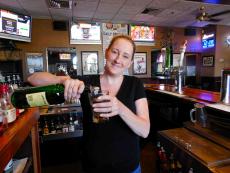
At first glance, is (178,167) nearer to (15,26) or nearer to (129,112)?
(129,112)

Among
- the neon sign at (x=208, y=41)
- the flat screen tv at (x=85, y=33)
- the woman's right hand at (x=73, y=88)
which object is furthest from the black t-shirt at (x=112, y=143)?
the neon sign at (x=208, y=41)

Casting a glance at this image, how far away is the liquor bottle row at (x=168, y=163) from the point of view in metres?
1.60

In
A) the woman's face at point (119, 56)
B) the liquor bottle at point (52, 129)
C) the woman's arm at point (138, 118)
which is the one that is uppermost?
the woman's face at point (119, 56)

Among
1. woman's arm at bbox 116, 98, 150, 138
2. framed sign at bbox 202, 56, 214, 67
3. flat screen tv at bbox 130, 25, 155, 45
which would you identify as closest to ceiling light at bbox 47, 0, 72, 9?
flat screen tv at bbox 130, 25, 155, 45

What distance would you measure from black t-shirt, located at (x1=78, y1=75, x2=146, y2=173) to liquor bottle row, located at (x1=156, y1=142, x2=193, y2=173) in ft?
2.08

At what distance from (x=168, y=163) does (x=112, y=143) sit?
0.95 meters

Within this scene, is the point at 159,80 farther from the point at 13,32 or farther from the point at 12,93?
the point at 12,93

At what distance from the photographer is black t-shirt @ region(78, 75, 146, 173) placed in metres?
1.08

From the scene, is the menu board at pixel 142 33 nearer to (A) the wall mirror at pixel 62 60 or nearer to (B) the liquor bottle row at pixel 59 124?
(A) the wall mirror at pixel 62 60

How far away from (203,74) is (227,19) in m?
2.07

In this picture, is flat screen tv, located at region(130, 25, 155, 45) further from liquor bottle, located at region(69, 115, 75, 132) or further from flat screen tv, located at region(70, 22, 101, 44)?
liquor bottle, located at region(69, 115, 75, 132)

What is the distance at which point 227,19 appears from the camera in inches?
241

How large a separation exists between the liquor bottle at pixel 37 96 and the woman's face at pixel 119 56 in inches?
12.7

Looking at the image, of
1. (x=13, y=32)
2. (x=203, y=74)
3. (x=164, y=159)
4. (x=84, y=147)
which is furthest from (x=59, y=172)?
(x=203, y=74)
